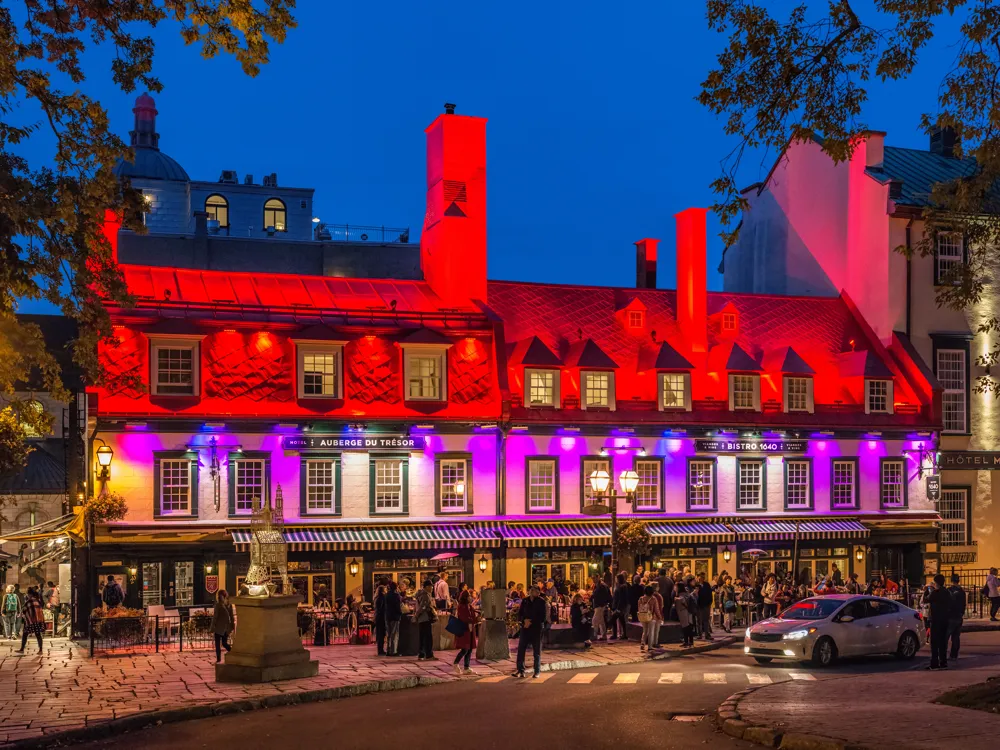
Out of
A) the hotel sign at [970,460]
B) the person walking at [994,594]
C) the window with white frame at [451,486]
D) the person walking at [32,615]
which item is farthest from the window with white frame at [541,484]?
the person walking at [32,615]

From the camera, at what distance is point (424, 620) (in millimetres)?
24172

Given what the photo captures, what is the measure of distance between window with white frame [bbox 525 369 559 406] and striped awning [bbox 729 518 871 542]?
24.0ft

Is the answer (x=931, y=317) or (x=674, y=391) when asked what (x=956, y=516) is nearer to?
(x=931, y=317)

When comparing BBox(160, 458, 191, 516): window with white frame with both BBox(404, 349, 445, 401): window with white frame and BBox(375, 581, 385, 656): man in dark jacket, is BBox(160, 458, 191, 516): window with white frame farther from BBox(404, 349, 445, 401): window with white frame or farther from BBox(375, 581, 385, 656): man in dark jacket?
BBox(375, 581, 385, 656): man in dark jacket

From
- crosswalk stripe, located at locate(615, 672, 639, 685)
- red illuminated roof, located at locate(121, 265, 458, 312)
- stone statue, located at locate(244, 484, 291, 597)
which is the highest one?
red illuminated roof, located at locate(121, 265, 458, 312)

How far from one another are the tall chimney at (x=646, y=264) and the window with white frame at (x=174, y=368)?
18.5m

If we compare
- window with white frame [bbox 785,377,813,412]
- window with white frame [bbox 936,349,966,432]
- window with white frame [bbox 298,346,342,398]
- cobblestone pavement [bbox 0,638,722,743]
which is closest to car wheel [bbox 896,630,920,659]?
cobblestone pavement [bbox 0,638,722,743]

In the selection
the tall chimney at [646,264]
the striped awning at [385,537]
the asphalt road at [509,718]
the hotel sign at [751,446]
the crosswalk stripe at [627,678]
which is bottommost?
the crosswalk stripe at [627,678]

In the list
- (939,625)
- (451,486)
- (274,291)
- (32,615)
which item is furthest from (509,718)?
(274,291)

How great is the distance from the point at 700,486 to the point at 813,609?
16.0 m

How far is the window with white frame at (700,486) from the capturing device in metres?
39.5

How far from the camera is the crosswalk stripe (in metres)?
20.6

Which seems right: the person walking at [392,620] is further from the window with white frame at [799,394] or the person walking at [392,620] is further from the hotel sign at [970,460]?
the hotel sign at [970,460]

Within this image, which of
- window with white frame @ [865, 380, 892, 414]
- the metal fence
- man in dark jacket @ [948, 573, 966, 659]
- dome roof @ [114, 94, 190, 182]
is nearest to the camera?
man in dark jacket @ [948, 573, 966, 659]
